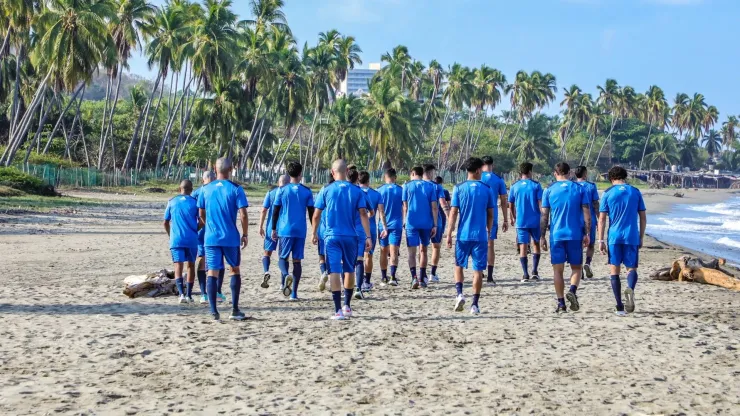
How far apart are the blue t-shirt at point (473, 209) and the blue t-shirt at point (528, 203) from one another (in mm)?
3142

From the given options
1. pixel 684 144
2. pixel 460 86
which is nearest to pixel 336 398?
pixel 460 86

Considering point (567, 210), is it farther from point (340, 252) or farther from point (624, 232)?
point (340, 252)

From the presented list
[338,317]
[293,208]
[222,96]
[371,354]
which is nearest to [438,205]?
[293,208]

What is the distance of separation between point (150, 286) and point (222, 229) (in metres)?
2.41

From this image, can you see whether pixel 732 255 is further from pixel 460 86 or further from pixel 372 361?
pixel 460 86

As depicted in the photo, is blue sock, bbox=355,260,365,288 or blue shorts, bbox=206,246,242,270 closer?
blue shorts, bbox=206,246,242,270

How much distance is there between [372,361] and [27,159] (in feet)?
151

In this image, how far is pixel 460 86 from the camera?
3418 inches

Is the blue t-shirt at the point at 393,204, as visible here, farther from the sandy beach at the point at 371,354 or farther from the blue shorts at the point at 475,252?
the blue shorts at the point at 475,252

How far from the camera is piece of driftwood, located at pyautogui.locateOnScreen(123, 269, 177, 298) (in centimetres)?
1001

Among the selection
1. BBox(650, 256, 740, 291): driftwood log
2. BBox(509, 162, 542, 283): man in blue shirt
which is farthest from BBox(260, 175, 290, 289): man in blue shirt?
BBox(650, 256, 740, 291): driftwood log

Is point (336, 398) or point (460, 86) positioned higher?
point (460, 86)

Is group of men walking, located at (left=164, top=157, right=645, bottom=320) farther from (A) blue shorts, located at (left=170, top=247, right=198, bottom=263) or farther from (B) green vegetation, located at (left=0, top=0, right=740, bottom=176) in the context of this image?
(B) green vegetation, located at (left=0, top=0, right=740, bottom=176)

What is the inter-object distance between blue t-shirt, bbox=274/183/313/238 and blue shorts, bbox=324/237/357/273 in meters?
1.24
